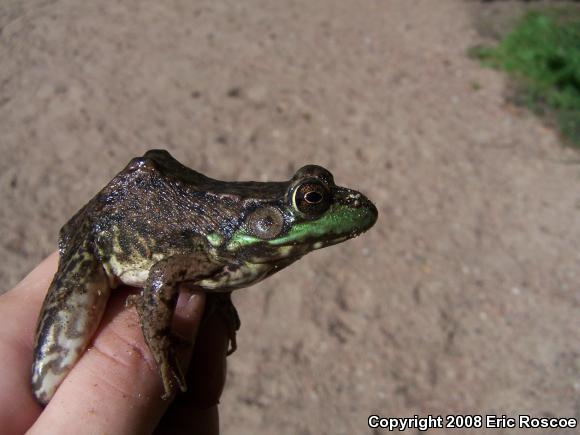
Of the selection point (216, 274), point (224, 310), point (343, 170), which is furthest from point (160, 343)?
point (343, 170)

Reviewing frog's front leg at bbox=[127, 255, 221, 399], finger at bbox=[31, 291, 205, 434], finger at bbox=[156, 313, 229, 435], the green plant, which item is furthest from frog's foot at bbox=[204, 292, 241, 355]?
the green plant

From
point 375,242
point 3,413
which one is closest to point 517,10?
point 375,242

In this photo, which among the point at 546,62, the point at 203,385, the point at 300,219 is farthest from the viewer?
the point at 546,62

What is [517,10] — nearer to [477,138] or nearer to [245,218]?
[477,138]

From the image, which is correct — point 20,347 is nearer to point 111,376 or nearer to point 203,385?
point 111,376

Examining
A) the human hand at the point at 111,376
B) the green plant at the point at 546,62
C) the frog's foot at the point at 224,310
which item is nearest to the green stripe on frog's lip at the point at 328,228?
the human hand at the point at 111,376

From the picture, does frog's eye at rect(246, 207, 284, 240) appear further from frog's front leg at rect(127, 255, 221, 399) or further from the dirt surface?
the dirt surface
